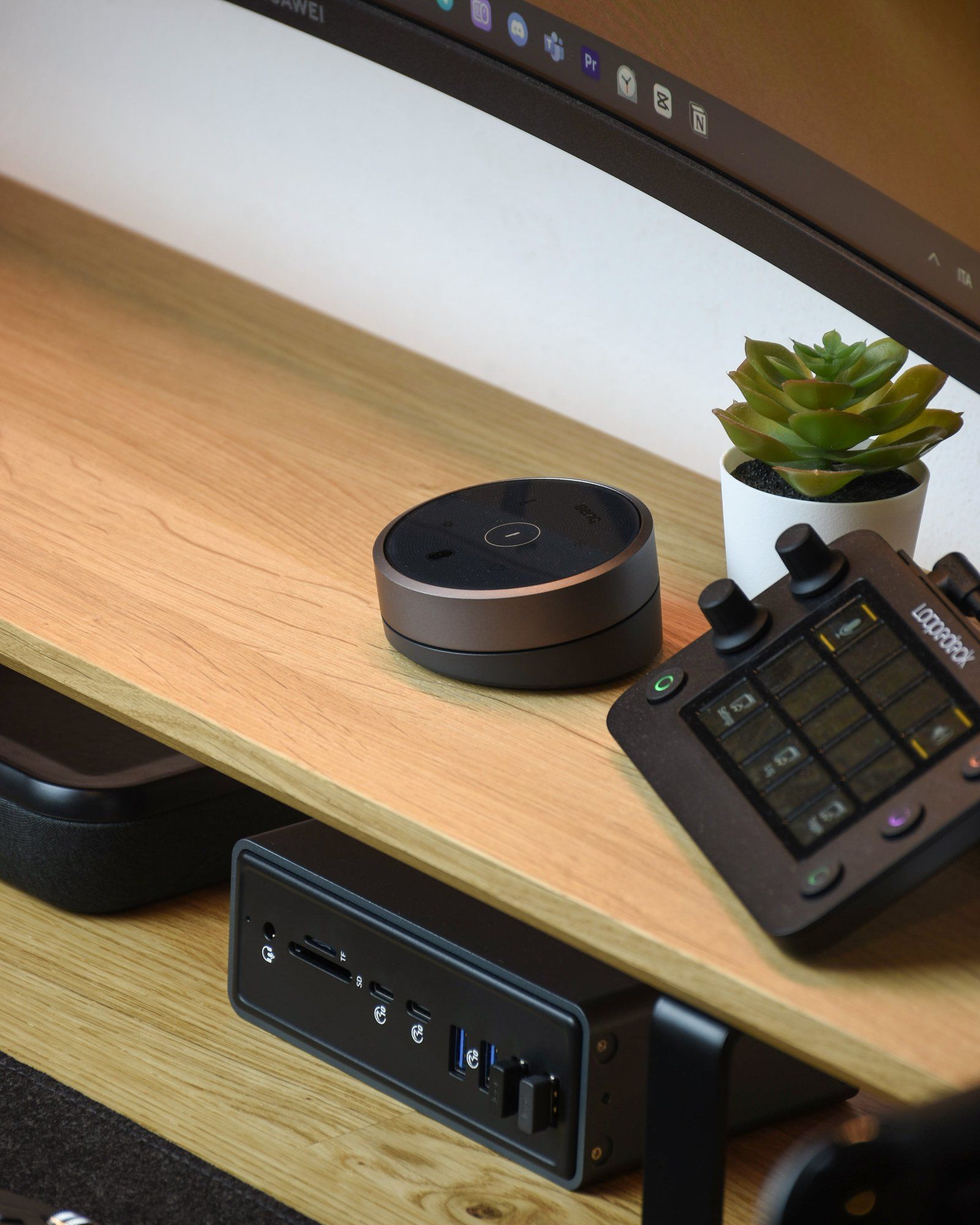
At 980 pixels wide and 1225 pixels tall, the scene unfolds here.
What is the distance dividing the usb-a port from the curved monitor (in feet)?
1.13

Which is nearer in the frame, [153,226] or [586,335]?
[586,335]

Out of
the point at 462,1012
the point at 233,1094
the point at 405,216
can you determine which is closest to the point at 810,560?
the point at 462,1012

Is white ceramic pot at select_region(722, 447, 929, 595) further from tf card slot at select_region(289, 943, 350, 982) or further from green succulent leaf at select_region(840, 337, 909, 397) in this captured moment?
tf card slot at select_region(289, 943, 350, 982)

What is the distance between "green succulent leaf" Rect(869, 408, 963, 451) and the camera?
2.11ft

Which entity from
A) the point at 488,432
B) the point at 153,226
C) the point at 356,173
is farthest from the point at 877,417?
the point at 153,226

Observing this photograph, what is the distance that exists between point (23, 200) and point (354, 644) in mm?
790

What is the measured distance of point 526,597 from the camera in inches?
23.6

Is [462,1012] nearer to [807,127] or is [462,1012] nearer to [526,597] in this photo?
[526,597]

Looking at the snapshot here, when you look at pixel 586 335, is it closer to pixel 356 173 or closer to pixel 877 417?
pixel 356 173

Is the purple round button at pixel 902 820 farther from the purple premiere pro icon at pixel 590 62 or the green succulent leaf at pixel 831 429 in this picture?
the purple premiere pro icon at pixel 590 62

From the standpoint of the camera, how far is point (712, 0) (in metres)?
0.63

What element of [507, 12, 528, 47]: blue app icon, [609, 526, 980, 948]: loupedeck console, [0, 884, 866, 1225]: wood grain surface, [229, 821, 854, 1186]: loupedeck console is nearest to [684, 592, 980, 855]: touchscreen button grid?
[609, 526, 980, 948]: loupedeck console

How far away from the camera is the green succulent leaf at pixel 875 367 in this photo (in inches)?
25.0

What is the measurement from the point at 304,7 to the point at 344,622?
33cm
